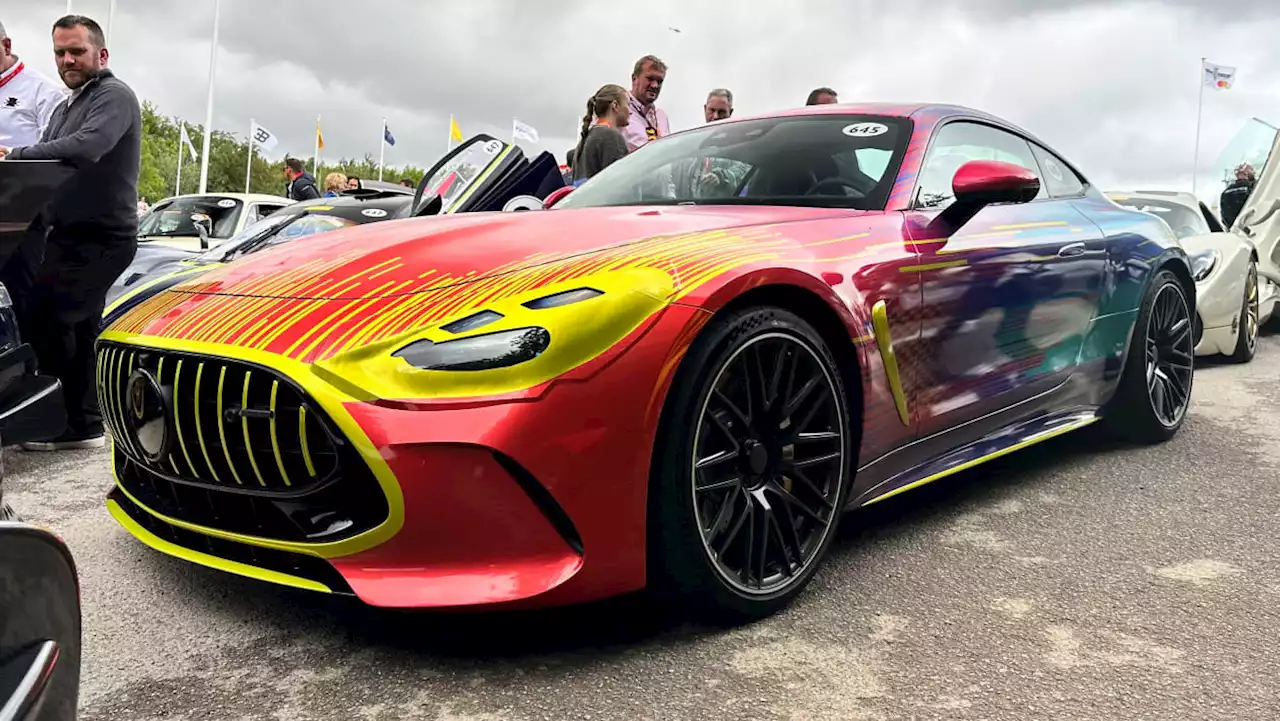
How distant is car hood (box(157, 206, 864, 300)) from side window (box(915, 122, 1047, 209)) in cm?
38

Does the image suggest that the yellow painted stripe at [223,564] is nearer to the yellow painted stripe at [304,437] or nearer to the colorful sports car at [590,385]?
Result: the colorful sports car at [590,385]

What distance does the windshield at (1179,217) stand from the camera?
24.1 ft

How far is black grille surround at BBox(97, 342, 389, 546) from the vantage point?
1925 millimetres

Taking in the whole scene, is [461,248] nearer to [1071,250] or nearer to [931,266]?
[931,266]

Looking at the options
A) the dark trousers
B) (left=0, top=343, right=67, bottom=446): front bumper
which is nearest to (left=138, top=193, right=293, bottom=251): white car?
the dark trousers

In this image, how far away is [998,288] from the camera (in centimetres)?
301

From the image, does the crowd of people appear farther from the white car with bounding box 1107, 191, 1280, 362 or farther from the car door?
the white car with bounding box 1107, 191, 1280, 362

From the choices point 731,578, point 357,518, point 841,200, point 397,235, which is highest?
point 841,200

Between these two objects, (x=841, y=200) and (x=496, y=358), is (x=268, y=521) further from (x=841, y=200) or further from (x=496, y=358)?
(x=841, y=200)

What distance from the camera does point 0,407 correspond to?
1477mm

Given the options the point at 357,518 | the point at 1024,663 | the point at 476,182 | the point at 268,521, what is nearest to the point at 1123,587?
the point at 1024,663

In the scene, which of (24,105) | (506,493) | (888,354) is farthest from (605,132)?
(506,493)

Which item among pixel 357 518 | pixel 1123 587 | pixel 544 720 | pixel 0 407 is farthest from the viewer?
pixel 1123 587

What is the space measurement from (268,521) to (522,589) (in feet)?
1.77
